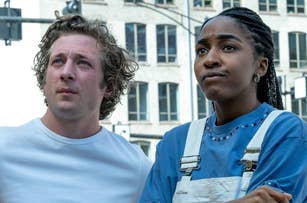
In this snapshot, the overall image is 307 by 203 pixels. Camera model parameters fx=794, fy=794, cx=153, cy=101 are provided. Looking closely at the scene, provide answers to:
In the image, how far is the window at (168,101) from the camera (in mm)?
36562

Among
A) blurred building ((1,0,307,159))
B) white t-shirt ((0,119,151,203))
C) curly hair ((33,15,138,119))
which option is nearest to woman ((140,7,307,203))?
white t-shirt ((0,119,151,203))

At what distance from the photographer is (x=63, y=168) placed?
11.8ft

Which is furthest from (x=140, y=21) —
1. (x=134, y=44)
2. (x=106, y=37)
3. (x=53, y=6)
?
(x=106, y=37)

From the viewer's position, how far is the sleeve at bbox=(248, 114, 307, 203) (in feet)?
8.68

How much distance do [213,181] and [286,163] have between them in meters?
0.27

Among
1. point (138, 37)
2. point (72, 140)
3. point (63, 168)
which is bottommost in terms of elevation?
point (63, 168)

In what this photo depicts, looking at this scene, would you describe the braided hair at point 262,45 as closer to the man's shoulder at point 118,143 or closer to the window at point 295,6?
the man's shoulder at point 118,143

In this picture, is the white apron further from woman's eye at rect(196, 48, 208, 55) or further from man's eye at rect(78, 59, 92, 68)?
man's eye at rect(78, 59, 92, 68)

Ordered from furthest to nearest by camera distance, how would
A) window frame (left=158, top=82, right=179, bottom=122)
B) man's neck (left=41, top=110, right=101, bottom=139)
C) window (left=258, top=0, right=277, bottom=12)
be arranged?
window (left=258, top=0, right=277, bottom=12)
window frame (left=158, top=82, right=179, bottom=122)
man's neck (left=41, top=110, right=101, bottom=139)

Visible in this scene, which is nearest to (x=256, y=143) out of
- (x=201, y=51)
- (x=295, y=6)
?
(x=201, y=51)

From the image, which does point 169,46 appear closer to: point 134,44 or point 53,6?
point 134,44

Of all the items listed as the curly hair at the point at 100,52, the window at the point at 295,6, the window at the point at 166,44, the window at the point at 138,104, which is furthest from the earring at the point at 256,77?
the window at the point at 295,6

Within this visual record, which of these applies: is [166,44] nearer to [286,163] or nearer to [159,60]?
[159,60]

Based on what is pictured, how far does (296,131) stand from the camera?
2709mm
